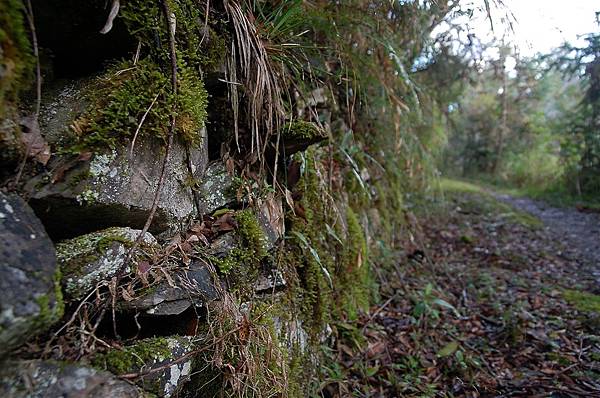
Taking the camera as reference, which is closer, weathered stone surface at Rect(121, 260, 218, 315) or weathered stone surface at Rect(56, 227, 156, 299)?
weathered stone surface at Rect(56, 227, 156, 299)

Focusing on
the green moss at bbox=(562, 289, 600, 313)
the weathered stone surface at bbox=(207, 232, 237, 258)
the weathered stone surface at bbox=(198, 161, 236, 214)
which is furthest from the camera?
the green moss at bbox=(562, 289, 600, 313)

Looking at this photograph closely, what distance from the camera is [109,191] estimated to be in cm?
115

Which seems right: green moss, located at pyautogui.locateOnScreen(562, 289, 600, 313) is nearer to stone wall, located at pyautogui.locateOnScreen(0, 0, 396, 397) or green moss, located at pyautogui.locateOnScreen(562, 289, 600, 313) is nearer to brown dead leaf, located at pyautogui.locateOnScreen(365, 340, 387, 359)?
brown dead leaf, located at pyautogui.locateOnScreen(365, 340, 387, 359)

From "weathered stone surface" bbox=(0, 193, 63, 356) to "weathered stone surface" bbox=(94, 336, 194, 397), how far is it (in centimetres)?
23

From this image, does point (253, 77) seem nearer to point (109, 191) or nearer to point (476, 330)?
point (109, 191)

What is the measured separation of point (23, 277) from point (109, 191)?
0.39 metres

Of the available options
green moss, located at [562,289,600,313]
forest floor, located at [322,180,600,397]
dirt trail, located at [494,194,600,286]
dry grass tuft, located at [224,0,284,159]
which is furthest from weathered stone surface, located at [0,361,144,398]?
dirt trail, located at [494,194,600,286]

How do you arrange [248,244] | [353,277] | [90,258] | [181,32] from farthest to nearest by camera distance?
1. [353,277]
2. [248,244]
3. [181,32]
4. [90,258]

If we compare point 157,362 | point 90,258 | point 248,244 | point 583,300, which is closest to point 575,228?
point 583,300

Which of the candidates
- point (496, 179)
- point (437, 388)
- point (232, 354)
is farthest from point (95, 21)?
point (496, 179)

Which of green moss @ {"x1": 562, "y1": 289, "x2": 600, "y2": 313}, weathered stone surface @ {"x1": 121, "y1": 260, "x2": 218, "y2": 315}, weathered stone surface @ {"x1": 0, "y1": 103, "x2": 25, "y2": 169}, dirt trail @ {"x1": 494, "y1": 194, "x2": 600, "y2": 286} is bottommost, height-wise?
dirt trail @ {"x1": 494, "y1": 194, "x2": 600, "y2": 286}

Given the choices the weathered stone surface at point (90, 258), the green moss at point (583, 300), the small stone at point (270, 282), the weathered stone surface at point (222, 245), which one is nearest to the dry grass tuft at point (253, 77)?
the weathered stone surface at point (222, 245)

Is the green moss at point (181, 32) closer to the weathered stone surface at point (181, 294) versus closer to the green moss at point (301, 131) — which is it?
the green moss at point (301, 131)

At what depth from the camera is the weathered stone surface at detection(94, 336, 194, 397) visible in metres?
1.02
